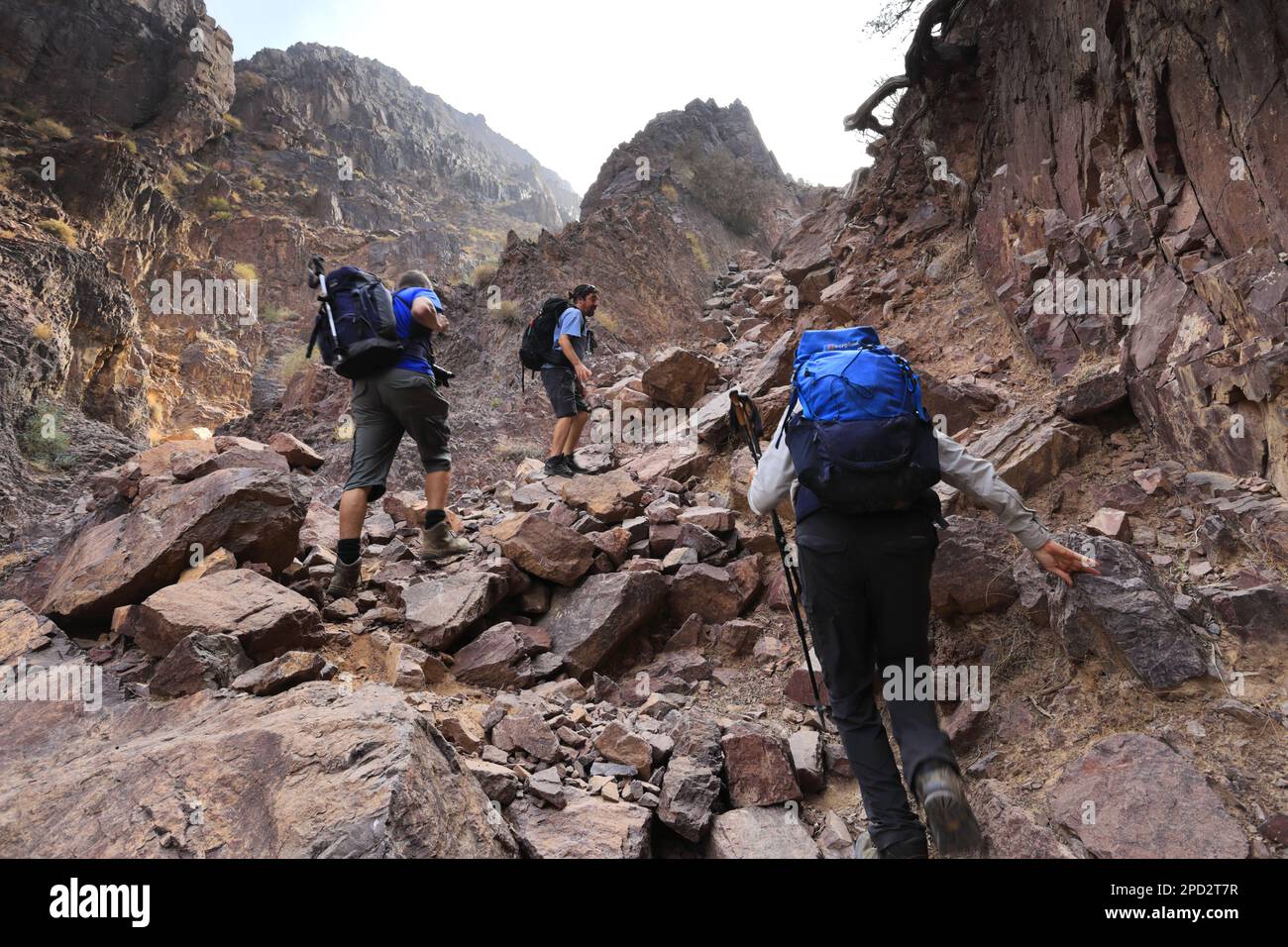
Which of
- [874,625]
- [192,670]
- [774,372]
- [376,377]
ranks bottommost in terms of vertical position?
[192,670]

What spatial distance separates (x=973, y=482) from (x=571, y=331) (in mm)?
4842

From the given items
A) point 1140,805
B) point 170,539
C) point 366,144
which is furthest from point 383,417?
point 366,144

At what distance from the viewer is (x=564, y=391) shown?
22.2 ft

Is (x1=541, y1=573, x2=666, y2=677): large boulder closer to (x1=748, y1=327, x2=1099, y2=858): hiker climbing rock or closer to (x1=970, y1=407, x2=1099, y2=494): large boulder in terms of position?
(x1=748, y1=327, x2=1099, y2=858): hiker climbing rock

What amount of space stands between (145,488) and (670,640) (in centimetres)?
399

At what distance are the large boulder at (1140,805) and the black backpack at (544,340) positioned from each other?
18.3 ft

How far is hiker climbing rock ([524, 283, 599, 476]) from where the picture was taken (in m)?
6.76

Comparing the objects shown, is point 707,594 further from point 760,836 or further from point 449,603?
point 760,836

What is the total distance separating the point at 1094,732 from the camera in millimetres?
2701

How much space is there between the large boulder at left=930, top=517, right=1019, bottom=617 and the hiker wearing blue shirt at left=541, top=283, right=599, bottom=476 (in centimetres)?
409

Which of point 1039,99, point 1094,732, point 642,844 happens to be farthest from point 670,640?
point 1039,99

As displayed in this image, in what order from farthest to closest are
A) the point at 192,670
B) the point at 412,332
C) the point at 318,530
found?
the point at 318,530 → the point at 412,332 → the point at 192,670

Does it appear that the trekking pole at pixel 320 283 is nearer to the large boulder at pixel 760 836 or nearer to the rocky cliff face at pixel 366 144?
the large boulder at pixel 760 836

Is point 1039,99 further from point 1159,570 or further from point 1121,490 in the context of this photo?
point 1159,570
